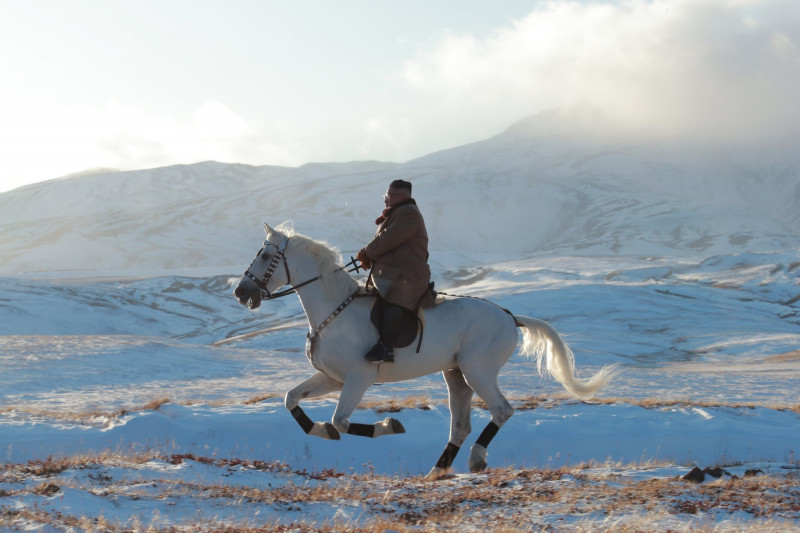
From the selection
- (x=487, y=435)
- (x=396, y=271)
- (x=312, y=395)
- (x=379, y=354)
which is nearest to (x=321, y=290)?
(x=396, y=271)

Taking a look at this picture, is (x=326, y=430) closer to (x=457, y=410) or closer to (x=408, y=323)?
(x=408, y=323)

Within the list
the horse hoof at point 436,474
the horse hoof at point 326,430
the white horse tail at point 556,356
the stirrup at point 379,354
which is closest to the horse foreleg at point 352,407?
the horse hoof at point 326,430

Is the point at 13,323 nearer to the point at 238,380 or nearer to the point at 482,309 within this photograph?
the point at 238,380

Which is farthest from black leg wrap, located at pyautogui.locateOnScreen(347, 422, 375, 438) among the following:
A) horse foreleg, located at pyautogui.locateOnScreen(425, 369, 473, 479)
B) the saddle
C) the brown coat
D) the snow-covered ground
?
the brown coat

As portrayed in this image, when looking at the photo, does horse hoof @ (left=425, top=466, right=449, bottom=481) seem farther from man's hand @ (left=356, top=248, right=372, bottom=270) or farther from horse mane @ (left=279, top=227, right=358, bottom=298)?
man's hand @ (left=356, top=248, right=372, bottom=270)

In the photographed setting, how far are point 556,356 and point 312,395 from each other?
11.4 ft

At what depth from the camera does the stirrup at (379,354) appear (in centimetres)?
947

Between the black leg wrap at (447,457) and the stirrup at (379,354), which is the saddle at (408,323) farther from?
the black leg wrap at (447,457)

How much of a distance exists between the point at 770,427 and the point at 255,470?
1076 centimetres

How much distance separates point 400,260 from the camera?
9844 millimetres

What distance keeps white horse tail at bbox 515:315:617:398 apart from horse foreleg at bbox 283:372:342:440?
2839 millimetres

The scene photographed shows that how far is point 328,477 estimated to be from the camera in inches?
385

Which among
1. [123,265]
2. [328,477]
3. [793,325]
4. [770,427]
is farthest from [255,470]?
[123,265]

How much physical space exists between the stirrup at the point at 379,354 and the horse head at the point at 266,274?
4.44 ft
